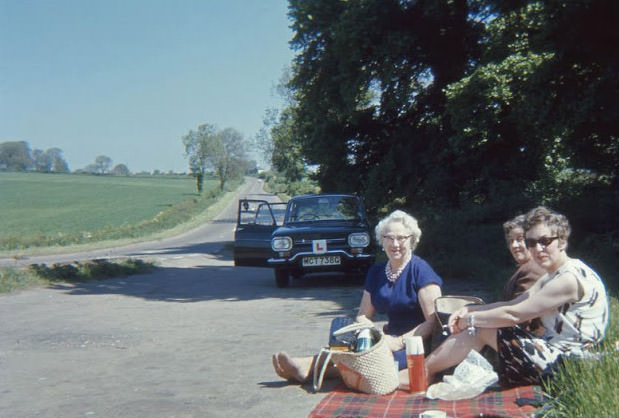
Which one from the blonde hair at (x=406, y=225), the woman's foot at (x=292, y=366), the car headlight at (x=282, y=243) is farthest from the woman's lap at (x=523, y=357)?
the car headlight at (x=282, y=243)

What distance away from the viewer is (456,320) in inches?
195

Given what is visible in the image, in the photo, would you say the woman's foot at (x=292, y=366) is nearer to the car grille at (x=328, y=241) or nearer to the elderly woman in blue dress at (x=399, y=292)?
the elderly woman in blue dress at (x=399, y=292)

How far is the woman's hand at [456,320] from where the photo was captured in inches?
193

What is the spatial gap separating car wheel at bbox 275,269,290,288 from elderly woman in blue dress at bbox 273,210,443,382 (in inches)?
331

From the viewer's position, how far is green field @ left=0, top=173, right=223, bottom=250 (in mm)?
43034

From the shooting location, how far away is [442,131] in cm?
2316

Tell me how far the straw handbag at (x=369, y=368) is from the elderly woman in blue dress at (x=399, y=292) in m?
0.39

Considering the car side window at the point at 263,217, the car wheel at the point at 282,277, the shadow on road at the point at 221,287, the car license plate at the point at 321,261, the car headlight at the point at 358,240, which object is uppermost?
the car side window at the point at 263,217

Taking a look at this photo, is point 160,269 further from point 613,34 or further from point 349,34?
point 613,34

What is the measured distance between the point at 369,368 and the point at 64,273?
13773mm

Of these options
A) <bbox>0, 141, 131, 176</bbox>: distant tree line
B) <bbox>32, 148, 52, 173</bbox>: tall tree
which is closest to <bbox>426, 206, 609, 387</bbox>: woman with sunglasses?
<bbox>0, 141, 131, 176</bbox>: distant tree line

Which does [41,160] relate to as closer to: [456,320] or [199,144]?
[199,144]

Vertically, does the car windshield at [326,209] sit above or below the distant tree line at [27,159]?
below

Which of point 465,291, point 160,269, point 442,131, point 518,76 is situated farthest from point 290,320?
point 442,131
